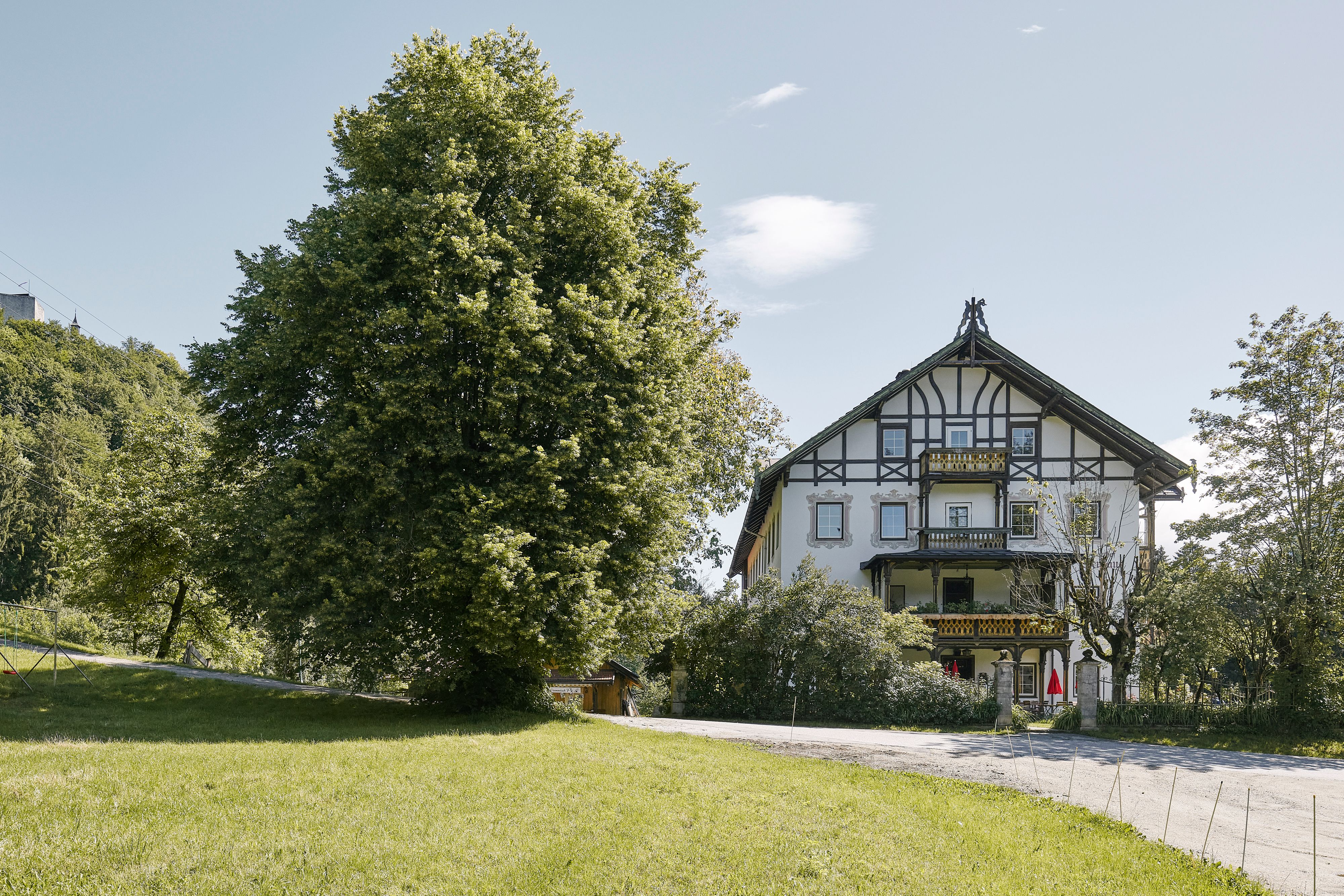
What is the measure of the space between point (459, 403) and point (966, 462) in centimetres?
2089

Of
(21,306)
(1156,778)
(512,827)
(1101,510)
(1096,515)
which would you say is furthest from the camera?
(21,306)

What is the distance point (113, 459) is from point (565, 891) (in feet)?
92.4

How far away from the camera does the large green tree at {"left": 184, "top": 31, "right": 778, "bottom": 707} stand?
17250 mm

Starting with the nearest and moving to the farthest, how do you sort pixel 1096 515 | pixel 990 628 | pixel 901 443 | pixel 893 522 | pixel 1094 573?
1. pixel 1094 573
2. pixel 990 628
3. pixel 1096 515
4. pixel 893 522
5. pixel 901 443

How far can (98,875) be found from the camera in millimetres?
8125

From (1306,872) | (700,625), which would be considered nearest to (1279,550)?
(700,625)

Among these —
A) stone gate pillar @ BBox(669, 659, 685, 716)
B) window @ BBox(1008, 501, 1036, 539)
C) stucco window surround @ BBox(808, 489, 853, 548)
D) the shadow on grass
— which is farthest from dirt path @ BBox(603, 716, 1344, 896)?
window @ BBox(1008, 501, 1036, 539)

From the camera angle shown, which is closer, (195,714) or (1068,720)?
(195,714)

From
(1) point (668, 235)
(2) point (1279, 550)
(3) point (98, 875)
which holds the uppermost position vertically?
(1) point (668, 235)

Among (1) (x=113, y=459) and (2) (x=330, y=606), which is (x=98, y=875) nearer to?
(2) (x=330, y=606)

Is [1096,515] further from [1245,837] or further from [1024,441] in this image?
[1245,837]

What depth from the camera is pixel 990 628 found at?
3134 cm

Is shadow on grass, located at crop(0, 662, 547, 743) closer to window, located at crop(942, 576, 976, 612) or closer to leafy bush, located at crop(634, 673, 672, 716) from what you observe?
leafy bush, located at crop(634, 673, 672, 716)

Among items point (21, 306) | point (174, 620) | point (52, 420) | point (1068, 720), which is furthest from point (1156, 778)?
point (21, 306)
